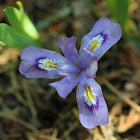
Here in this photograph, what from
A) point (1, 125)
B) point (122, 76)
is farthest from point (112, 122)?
point (1, 125)

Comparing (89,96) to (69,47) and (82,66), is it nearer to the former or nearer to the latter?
(82,66)

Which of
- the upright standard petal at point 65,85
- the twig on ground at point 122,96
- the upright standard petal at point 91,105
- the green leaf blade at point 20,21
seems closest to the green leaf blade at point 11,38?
the green leaf blade at point 20,21

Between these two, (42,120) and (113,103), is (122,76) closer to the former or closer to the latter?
(113,103)

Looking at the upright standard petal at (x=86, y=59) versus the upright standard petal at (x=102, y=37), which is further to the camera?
the upright standard petal at (x=102, y=37)

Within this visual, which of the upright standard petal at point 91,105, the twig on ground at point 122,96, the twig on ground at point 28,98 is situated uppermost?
the upright standard petal at point 91,105

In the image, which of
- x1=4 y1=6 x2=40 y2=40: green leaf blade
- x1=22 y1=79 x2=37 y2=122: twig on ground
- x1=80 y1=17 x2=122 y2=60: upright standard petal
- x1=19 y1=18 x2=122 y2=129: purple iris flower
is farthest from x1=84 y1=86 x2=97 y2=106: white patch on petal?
x1=22 y1=79 x2=37 y2=122: twig on ground

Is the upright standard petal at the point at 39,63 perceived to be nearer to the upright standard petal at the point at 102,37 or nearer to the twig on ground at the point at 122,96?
the upright standard petal at the point at 102,37

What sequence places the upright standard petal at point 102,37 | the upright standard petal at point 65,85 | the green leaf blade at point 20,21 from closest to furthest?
the upright standard petal at point 65,85, the upright standard petal at point 102,37, the green leaf blade at point 20,21

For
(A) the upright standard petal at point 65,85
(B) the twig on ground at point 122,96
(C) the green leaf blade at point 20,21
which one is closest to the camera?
(A) the upright standard petal at point 65,85

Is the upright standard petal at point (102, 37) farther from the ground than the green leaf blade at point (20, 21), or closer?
closer
